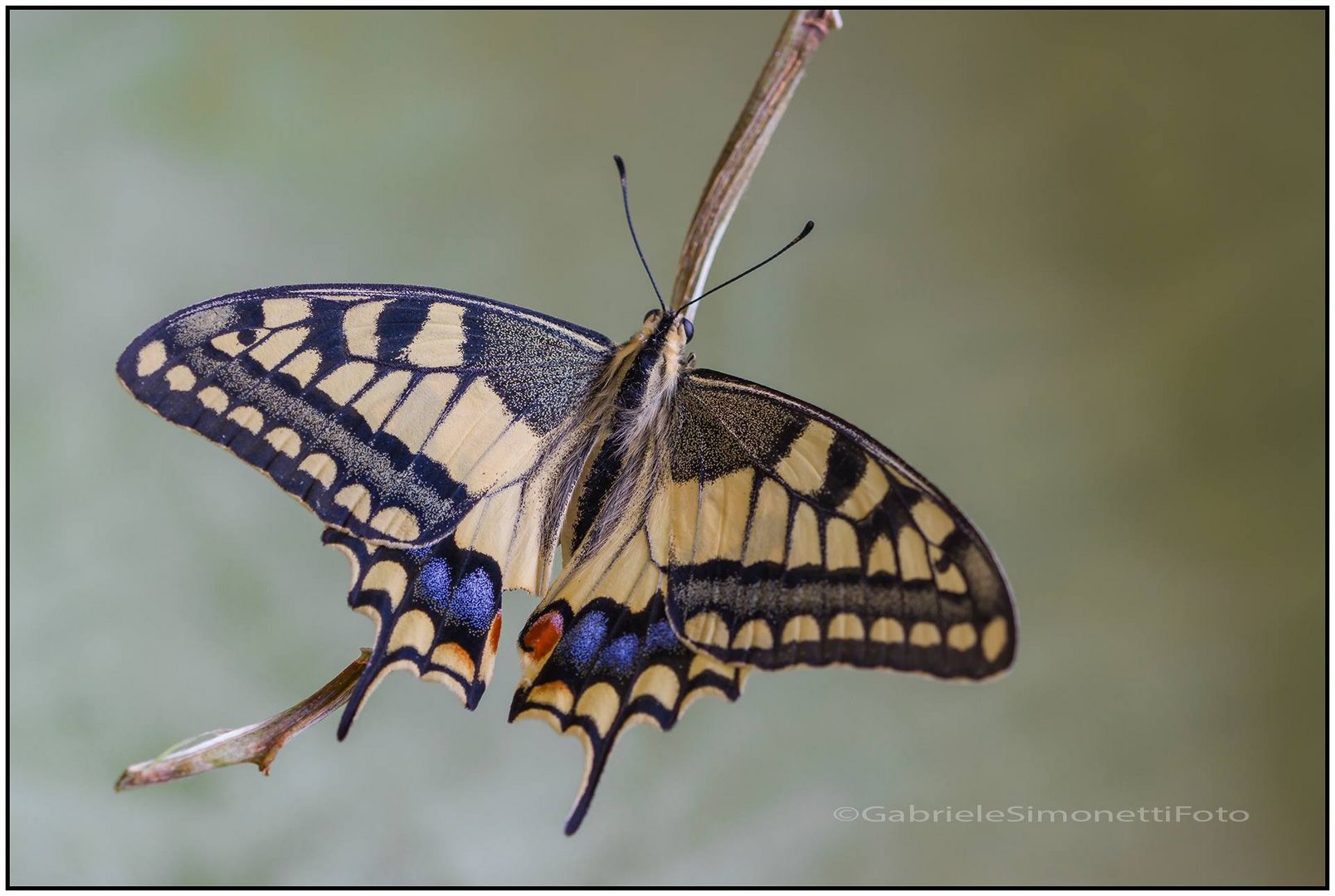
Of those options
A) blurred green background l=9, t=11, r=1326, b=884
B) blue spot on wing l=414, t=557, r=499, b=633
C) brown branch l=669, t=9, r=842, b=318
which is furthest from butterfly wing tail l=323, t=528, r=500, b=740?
blurred green background l=9, t=11, r=1326, b=884

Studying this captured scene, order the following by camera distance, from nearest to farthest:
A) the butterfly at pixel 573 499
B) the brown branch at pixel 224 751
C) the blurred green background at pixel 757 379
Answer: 1. the brown branch at pixel 224 751
2. the butterfly at pixel 573 499
3. the blurred green background at pixel 757 379

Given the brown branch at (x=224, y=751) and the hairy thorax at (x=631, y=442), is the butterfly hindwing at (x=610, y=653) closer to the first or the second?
the hairy thorax at (x=631, y=442)

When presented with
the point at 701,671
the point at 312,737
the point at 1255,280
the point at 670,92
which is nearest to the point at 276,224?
the point at 670,92

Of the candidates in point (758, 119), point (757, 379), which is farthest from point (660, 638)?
point (757, 379)

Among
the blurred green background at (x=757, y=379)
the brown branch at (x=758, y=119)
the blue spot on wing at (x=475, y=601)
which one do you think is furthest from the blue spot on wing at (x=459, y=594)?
the blurred green background at (x=757, y=379)

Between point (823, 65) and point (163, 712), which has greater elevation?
point (823, 65)

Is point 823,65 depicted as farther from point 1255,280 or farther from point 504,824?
point 504,824

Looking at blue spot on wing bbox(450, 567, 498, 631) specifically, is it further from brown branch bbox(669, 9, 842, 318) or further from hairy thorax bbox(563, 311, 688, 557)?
brown branch bbox(669, 9, 842, 318)
